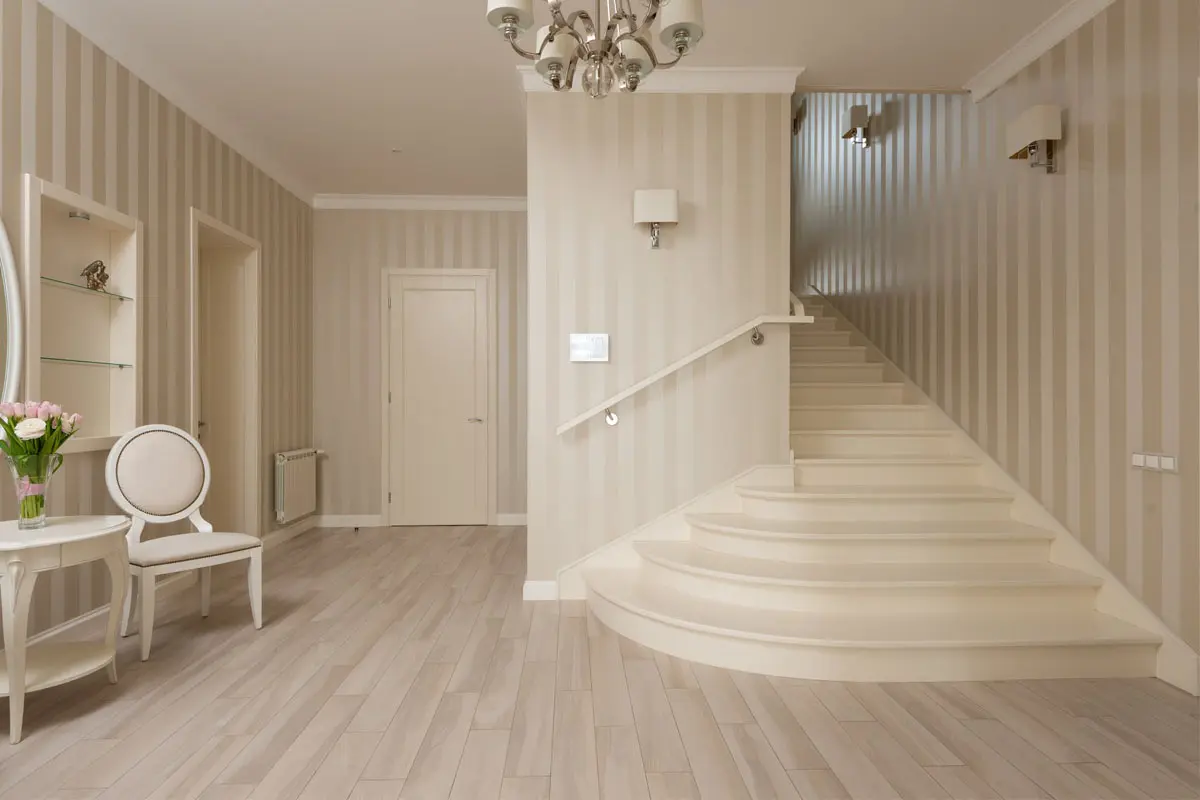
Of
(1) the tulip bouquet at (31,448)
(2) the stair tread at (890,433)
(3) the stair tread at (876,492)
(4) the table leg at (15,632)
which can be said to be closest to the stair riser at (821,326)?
(2) the stair tread at (890,433)

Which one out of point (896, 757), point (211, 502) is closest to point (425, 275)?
point (211, 502)

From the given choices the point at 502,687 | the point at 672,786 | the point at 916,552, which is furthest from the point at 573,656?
the point at 916,552

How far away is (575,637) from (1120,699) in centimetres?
209

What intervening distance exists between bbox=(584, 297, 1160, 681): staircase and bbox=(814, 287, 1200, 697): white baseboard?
1.6 inches

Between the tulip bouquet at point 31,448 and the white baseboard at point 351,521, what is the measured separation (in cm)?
347

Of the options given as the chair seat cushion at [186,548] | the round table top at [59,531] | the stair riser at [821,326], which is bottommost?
the chair seat cushion at [186,548]

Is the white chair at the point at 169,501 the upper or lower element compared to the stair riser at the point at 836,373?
lower

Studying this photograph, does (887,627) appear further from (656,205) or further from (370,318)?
(370,318)

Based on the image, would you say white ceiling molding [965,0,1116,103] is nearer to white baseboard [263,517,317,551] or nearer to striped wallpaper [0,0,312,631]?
striped wallpaper [0,0,312,631]

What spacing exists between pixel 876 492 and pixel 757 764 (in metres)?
1.92

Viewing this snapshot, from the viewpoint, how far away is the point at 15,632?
2.16 metres

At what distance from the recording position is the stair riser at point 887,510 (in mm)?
3486

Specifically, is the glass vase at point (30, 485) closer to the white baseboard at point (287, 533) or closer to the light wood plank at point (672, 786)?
the light wood plank at point (672, 786)

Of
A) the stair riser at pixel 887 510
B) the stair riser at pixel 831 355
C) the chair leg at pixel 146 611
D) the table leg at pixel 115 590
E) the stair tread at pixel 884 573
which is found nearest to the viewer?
the table leg at pixel 115 590
